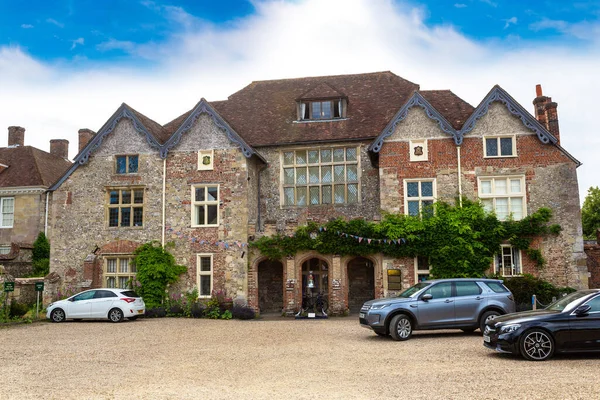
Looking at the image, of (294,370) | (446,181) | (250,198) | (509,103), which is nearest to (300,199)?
(250,198)

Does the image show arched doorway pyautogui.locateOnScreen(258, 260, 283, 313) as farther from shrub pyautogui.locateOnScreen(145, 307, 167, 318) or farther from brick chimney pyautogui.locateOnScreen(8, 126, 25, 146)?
brick chimney pyautogui.locateOnScreen(8, 126, 25, 146)

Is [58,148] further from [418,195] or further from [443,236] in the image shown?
[443,236]

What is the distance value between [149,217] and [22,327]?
738 centimetres

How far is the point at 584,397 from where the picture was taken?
8352 mm

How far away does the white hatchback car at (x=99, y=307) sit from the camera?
22.1m

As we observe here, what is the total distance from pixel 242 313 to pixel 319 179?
24.1 feet

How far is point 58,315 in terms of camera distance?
2255cm

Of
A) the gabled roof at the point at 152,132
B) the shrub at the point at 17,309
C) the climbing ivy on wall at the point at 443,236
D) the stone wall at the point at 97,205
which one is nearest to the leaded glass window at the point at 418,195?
the climbing ivy on wall at the point at 443,236

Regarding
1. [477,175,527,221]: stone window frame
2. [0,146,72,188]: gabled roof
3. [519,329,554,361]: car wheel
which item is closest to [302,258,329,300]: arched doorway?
[477,175,527,221]: stone window frame

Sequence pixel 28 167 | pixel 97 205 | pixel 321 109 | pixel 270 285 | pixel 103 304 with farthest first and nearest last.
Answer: pixel 28 167 < pixel 321 109 < pixel 270 285 < pixel 97 205 < pixel 103 304

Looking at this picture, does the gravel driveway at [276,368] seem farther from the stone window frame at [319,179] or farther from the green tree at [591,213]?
the green tree at [591,213]

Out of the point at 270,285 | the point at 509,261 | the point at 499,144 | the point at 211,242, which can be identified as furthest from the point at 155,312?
the point at 499,144

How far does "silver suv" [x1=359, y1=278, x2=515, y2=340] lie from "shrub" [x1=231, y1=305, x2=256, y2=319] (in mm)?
8692

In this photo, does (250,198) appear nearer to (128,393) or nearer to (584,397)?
(128,393)
